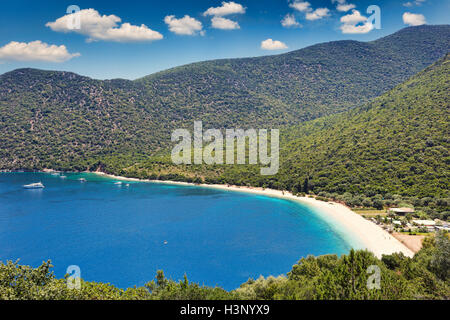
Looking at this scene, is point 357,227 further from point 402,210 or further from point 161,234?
point 161,234

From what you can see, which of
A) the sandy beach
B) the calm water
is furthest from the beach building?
the calm water

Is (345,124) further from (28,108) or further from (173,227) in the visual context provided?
(28,108)

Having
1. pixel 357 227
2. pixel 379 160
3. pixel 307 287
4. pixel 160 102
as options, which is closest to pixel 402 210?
pixel 357 227

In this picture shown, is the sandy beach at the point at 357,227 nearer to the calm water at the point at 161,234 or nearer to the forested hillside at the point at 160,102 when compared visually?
the calm water at the point at 161,234

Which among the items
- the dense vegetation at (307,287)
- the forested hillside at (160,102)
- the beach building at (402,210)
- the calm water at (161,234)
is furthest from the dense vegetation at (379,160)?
the forested hillside at (160,102)

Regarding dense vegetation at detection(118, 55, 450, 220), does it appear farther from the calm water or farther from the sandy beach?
the calm water
